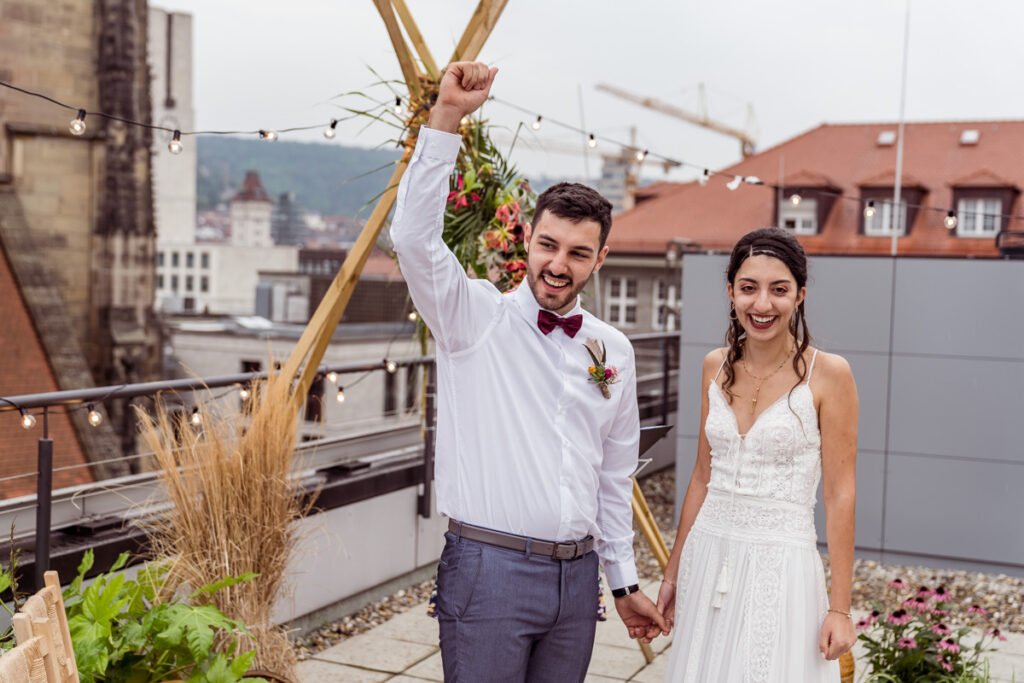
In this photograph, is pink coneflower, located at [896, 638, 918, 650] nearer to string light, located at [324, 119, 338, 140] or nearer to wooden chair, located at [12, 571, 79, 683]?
wooden chair, located at [12, 571, 79, 683]

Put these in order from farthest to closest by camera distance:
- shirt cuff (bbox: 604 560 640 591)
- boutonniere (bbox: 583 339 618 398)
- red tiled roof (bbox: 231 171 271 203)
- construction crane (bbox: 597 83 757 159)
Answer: construction crane (bbox: 597 83 757 159) → red tiled roof (bbox: 231 171 271 203) → shirt cuff (bbox: 604 560 640 591) → boutonniere (bbox: 583 339 618 398)

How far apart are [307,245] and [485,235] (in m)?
59.8

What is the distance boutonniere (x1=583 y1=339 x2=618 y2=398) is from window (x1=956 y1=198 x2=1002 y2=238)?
23.7m

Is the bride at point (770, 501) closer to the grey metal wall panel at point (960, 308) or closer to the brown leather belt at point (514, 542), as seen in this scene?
the brown leather belt at point (514, 542)

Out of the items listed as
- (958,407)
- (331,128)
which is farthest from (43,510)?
(958,407)

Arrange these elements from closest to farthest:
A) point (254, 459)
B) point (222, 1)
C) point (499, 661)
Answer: point (499, 661), point (254, 459), point (222, 1)

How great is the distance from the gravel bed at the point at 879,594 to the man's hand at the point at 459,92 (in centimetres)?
331

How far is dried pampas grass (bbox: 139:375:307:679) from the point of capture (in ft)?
12.4

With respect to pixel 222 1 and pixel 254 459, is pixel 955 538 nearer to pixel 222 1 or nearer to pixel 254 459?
pixel 254 459

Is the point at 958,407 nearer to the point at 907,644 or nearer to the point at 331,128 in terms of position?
the point at 907,644

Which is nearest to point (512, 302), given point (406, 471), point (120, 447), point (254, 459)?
point (254, 459)

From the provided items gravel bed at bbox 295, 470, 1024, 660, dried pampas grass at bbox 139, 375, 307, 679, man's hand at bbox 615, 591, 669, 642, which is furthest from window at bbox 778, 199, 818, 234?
man's hand at bbox 615, 591, 669, 642

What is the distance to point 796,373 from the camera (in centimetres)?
266

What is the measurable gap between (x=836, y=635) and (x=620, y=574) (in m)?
0.49
